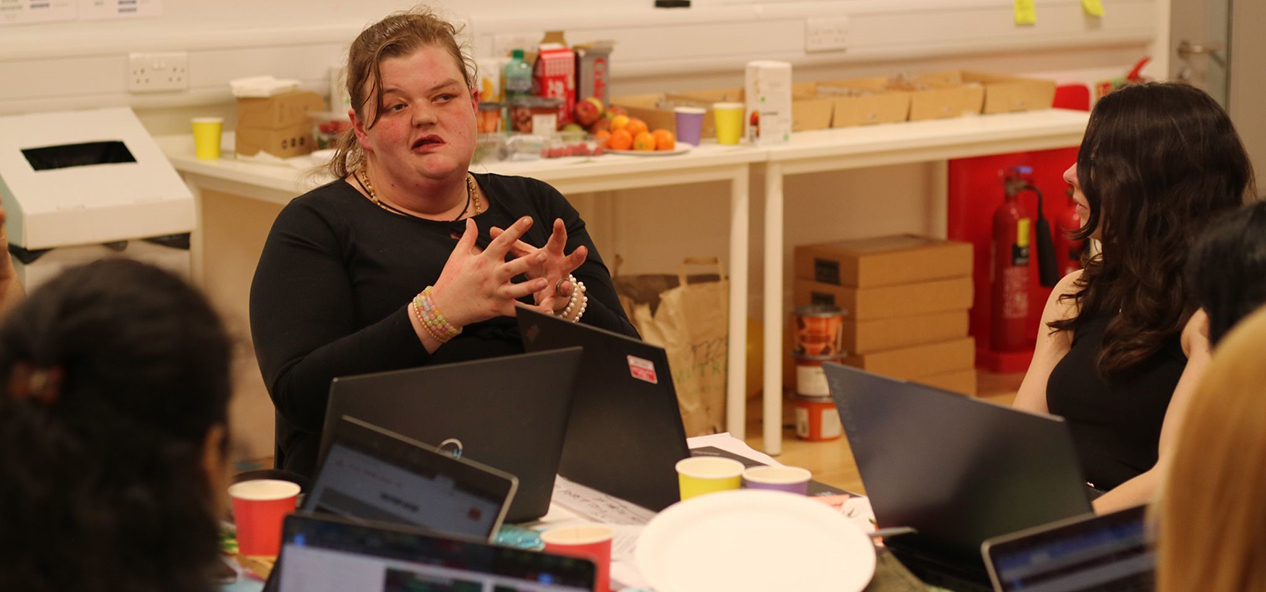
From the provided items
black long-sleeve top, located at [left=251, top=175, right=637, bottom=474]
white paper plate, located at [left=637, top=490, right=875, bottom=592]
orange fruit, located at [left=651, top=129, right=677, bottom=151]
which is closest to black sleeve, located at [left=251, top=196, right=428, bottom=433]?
black long-sleeve top, located at [left=251, top=175, right=637, bottom=474]

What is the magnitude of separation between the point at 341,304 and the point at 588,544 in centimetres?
85

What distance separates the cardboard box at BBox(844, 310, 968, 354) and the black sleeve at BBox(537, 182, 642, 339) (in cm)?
198

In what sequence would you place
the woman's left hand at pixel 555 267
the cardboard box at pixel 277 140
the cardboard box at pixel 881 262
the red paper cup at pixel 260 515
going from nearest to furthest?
1. the red paper cup at pixel 260 515
2. the woman's left hand at pixel 555 267
3. the cardboard box at pixel 277 140
4. the cardboard box at pixel 881 262

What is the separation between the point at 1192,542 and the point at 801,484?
74cm

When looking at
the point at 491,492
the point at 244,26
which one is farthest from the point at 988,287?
the point at 491,492

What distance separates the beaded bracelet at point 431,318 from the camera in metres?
2.01

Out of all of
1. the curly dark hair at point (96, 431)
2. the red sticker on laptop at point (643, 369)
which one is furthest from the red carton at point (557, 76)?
the curly dark hair at point (96, 431)

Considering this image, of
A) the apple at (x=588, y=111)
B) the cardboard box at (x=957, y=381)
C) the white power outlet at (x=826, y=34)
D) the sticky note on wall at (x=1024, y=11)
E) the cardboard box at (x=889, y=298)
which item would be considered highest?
the sticky note on wall at (x=1024, y=11)

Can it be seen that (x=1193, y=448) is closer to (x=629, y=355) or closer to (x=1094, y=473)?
(x=629, y=355)

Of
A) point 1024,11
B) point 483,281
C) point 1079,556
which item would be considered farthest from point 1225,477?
point 1024,11

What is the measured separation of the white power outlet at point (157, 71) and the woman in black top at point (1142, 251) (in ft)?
7.80

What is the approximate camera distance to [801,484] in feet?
5.28

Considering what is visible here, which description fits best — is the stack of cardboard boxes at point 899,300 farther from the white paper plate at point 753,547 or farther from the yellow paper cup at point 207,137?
the white paper plate at point 753,547

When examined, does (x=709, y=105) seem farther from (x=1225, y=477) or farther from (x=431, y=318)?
(x=1225, y=477)
